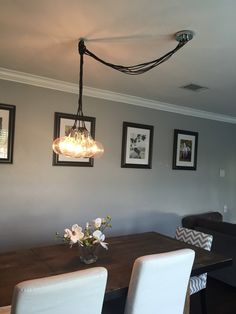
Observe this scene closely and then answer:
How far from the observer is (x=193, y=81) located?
9.34ft

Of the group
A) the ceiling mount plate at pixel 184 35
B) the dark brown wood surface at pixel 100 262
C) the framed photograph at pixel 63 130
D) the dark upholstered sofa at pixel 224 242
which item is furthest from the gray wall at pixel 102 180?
the ceiling mount plate at pixel 184 35

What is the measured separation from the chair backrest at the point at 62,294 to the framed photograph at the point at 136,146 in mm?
A: 2291

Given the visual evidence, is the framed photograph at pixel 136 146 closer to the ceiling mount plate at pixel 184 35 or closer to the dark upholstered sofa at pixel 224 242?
the dark upholstered sofa at pixel 224 242

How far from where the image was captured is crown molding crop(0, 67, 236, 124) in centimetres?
280

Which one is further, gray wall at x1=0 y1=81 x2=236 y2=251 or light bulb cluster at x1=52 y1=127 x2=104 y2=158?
gray wall at x1=0 y1=81 x2=236 y2=251

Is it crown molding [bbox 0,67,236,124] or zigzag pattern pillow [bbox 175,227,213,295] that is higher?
crown molding [bbox 0,67,236,124]

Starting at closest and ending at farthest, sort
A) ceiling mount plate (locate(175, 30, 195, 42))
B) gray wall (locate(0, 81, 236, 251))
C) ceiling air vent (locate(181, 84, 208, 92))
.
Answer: ceiling mount plate (locate(175, 30, 195, 42))
gray wall (locate(0, 81, 236, 251))
ceiling air vent (locate(181, 84, 208, 92))

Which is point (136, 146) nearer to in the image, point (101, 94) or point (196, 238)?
point (101, 94)

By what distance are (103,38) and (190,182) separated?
9.60 feet

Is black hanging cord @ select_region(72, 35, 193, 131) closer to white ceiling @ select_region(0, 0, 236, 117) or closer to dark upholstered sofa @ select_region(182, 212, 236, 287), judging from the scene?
white ceiling @ select_region(0, 0, 236, 117)

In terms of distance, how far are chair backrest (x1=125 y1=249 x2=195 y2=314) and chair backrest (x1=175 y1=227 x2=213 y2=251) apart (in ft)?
2.72

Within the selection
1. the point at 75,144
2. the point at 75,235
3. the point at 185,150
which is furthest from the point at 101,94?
the point at 75,235

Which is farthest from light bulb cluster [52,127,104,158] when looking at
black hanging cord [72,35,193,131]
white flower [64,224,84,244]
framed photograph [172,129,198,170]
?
framed photograph [172,129,198,170]

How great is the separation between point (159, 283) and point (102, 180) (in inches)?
75.3
